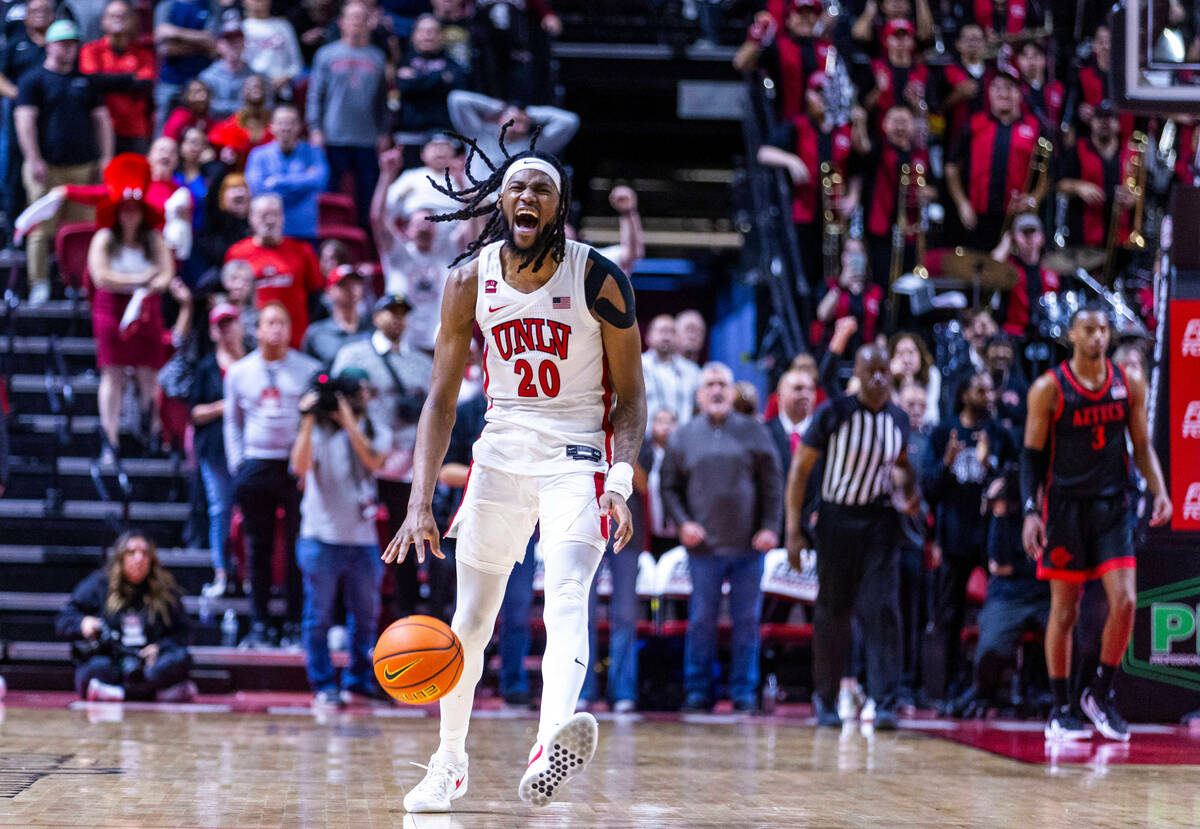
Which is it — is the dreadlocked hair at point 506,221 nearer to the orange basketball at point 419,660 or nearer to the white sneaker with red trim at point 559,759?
the orange basketball at point 419,660

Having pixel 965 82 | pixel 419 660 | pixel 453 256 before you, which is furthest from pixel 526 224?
pixel 965 82

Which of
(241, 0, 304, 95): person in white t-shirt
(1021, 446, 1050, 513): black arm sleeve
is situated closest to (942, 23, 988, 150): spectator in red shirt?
(241, 0, 304, 95): person in white t-shirt

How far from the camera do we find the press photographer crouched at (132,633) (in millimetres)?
9508

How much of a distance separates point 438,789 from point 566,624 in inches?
29.6

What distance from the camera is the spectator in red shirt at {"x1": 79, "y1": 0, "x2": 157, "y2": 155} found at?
1338 centimetres

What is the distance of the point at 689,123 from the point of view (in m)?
18.0

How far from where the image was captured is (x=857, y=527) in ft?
30.1

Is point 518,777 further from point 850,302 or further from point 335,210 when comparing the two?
point 335,210

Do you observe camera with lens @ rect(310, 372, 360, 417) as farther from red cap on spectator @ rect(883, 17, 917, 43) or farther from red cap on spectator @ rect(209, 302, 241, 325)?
red cap on spectator @ rect(883, 17, 917, 43)

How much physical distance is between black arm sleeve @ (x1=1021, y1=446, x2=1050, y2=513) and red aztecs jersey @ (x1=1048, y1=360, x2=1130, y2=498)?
118mm

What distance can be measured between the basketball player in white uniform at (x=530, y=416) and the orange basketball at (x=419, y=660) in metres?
0.20

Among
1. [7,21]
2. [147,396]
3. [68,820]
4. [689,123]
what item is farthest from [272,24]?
[68,820]

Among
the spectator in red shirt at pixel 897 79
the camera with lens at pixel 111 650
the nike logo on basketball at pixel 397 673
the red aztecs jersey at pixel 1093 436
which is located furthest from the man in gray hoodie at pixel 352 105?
the nike logo on basketball at pixel 397 673

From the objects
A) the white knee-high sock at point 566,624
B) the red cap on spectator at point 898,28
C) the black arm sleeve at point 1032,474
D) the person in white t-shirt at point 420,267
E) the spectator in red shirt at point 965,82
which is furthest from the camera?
the red cap on spectator at point 898,28
